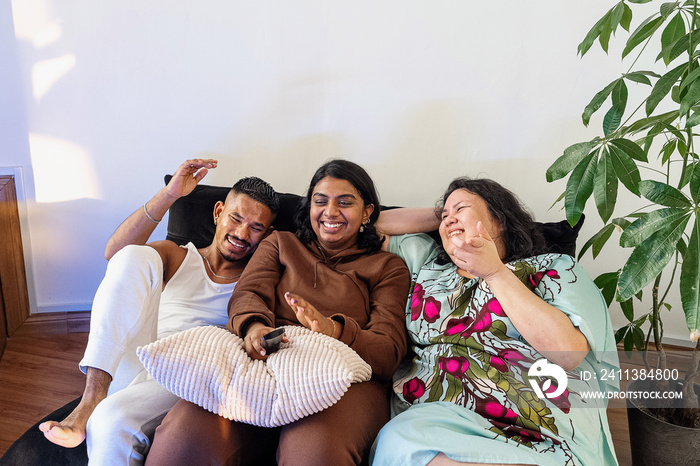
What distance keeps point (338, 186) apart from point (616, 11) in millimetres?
953

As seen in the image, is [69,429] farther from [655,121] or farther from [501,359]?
[655,121]

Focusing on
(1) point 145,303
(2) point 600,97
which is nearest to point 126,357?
(1) point 145,303

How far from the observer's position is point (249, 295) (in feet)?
5.35

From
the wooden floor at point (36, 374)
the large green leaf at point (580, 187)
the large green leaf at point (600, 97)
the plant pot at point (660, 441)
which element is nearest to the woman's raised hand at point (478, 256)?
the large green leaf at point (580, 187)

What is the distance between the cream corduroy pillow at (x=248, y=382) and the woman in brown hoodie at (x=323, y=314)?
0.17 feet

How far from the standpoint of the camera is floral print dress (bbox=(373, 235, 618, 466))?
128cm

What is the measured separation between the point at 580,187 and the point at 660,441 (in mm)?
811

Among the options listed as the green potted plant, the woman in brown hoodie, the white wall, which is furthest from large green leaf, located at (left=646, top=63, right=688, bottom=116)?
the woman in brown hoodie

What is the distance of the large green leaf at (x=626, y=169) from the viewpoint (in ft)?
4.74

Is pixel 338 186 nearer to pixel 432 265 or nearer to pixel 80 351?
→ pixel 432 265

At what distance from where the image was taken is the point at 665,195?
129cm

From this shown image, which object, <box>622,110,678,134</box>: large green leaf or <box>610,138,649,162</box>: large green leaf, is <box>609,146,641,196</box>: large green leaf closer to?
<box>610,138,649,162</box>: large green leaf

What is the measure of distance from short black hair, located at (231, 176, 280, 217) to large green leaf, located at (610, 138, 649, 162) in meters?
1.09

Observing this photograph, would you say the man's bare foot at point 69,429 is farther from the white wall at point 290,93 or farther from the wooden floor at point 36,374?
the white wall at point 290,93
